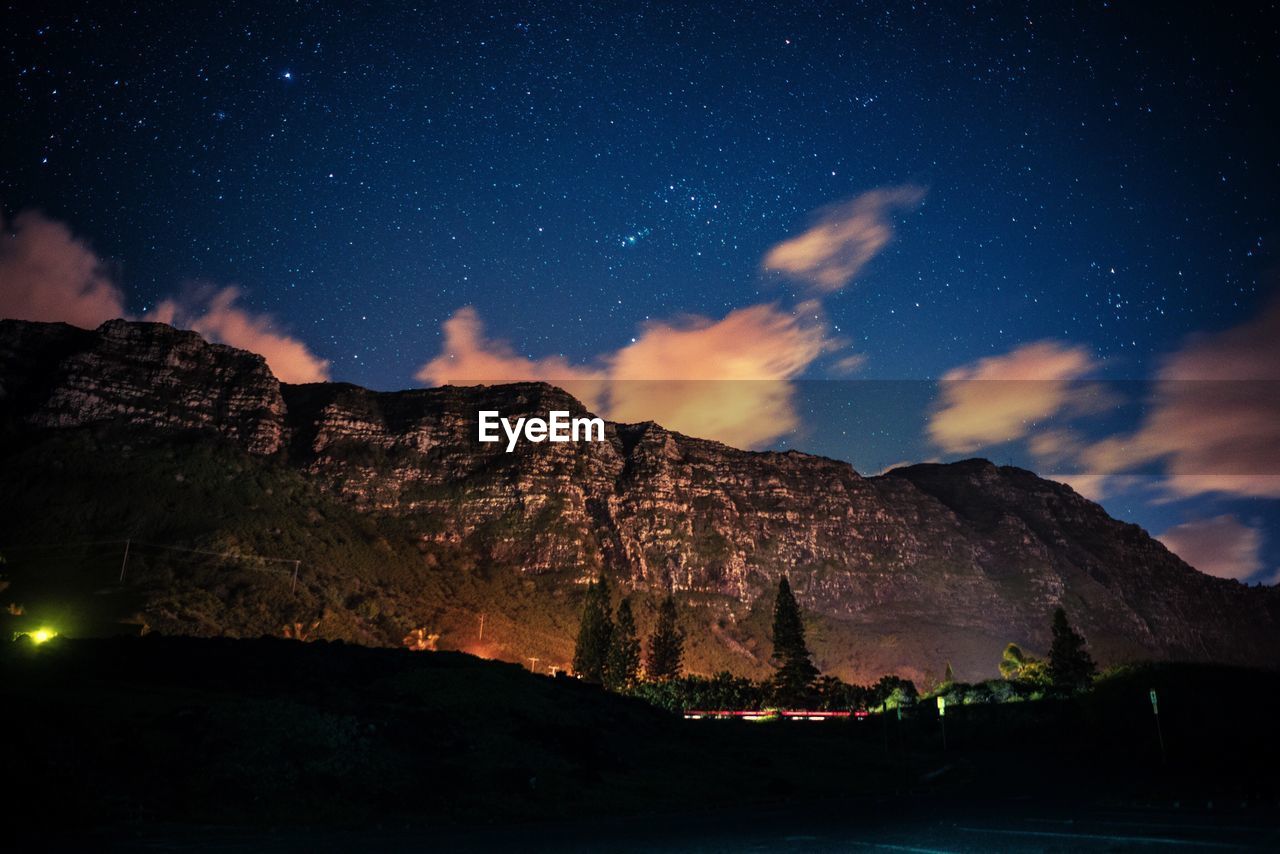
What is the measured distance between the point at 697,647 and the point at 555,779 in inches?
7031

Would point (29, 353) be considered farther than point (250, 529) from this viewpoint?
Yes

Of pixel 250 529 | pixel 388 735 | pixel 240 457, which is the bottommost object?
pixel 388 735

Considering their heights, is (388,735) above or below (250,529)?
below

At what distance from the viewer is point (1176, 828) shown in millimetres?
13586

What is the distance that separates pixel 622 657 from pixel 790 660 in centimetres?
2565

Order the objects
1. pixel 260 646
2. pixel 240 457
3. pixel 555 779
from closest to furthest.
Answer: pixel 555 779 → pixel 260 646 → pixel 240 457

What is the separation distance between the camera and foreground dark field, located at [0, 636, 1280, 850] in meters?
16.2

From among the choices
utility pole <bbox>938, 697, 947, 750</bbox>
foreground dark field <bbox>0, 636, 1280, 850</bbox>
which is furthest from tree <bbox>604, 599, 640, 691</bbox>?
foreground dark field <bbox>0, 636, 1280, 850</bbox>

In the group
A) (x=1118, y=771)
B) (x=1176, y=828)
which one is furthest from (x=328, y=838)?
(x=1118, y=771)

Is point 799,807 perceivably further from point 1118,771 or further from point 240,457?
point 240,457

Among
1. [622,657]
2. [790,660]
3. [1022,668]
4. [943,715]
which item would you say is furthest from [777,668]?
[943,715]

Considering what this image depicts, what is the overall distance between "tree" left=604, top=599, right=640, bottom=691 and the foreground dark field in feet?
222

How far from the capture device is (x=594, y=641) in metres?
114

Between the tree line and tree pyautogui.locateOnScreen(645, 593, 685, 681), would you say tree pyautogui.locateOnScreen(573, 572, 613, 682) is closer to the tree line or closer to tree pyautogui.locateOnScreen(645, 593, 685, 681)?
the tree line
